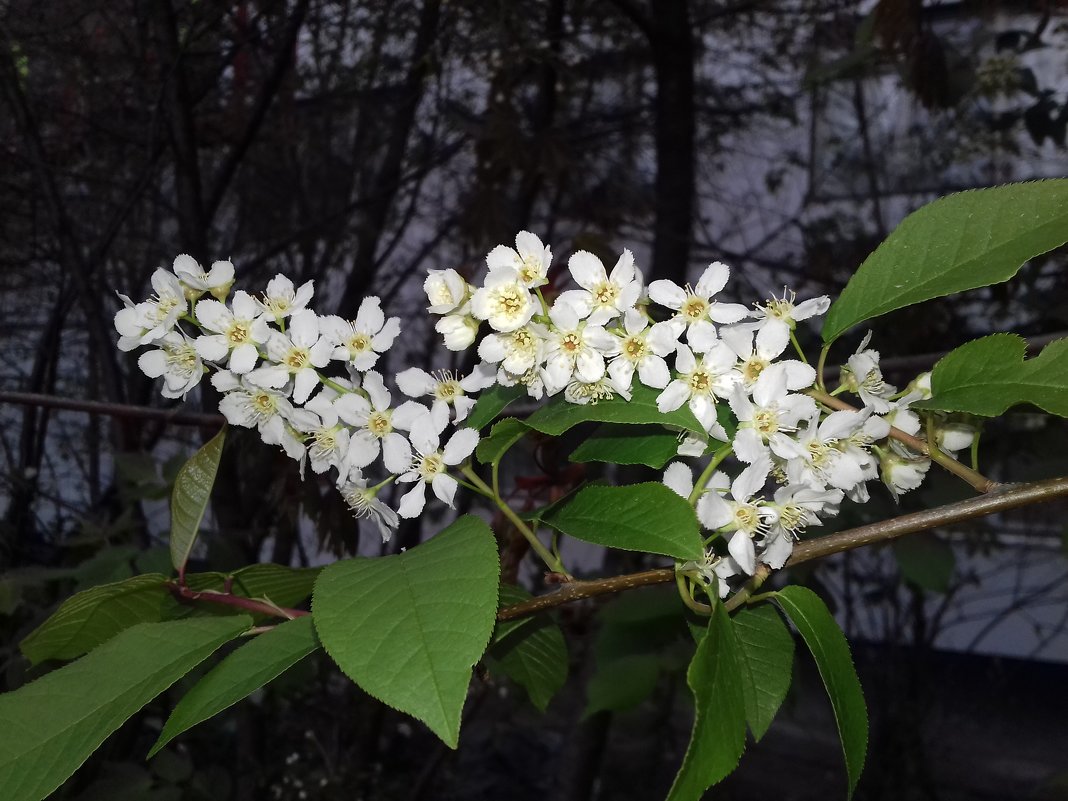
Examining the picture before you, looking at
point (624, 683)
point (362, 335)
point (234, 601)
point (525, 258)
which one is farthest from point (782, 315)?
point (624, 683)

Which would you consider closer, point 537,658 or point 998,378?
point 998,378

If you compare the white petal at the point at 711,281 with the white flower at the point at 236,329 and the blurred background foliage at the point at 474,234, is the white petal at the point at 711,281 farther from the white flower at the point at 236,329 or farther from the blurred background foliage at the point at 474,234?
the blurred background foliage at the point at 474,234

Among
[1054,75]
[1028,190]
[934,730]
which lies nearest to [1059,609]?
[934,730]

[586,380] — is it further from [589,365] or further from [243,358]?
[243,358]

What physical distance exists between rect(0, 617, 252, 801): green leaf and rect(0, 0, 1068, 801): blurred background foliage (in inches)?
19.1

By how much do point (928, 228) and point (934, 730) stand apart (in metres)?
2.68

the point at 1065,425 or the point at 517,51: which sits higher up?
the point at 517,51

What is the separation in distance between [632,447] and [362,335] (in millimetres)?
192

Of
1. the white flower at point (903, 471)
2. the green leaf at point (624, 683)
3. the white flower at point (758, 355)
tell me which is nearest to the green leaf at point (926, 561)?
the green leaf at point (624, 683)

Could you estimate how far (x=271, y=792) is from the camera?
2072mm

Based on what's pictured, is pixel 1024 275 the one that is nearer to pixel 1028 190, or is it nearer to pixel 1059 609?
pixel 1028 190

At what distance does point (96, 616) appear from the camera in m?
0.53

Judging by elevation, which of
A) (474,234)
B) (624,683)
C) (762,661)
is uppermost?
(474,234)

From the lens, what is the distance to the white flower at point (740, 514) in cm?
47
